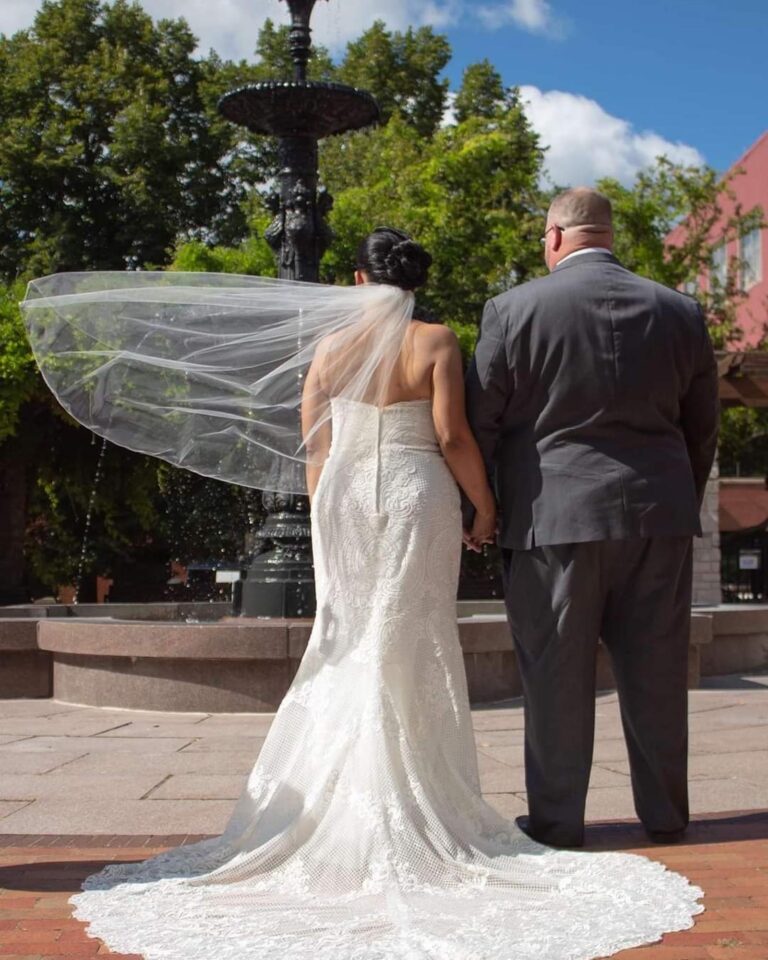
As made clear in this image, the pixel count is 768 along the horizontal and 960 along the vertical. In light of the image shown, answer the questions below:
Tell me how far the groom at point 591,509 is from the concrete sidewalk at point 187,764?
76cm

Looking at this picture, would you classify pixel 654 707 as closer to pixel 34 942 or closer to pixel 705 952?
pixel 705 952

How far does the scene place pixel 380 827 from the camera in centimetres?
392

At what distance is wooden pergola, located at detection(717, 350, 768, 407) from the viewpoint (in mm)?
16125

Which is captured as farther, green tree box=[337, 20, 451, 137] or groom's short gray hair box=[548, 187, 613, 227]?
green tree box=[337, 20, 451, 137]

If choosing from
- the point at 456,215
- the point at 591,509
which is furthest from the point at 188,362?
the point at 456,215

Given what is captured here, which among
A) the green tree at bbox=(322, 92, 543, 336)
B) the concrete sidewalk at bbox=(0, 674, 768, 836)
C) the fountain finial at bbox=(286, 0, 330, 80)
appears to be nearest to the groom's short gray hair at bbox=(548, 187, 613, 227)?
the concrete sidewalk at bbox=(0, 674, 768, 836)

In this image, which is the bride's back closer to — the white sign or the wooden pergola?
the wooden pergola

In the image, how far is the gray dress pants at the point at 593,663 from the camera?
14.1ft

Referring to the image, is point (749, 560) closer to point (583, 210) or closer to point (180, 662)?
point (180, 662)

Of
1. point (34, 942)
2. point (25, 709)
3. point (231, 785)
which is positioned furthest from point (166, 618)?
point (34, 942)

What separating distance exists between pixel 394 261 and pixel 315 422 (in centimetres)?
66

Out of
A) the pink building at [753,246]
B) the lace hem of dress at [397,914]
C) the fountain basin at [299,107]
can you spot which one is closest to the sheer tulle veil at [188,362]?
the lace hem of dress at [397,914]

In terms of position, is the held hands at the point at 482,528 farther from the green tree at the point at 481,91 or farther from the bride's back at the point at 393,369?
the green tree at the point at 481,91

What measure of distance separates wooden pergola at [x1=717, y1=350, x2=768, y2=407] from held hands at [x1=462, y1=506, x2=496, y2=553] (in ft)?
39.3
